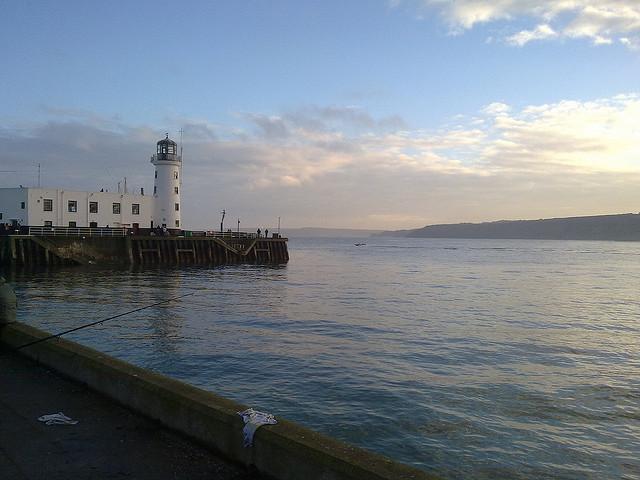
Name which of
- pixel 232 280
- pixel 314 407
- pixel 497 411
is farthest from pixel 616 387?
pixel 232 280

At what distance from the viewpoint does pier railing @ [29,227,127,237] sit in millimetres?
49522

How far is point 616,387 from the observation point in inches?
533

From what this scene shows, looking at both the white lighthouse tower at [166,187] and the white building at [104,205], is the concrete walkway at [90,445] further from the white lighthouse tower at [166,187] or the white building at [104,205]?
the white lighthouse tower at [166,187]

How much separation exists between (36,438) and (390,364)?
10.9 meters

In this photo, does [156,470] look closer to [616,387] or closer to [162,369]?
[162,369]

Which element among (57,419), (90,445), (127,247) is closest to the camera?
(90,445)

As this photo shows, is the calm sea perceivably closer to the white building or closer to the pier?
the pier

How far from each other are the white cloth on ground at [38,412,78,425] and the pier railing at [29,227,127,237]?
4756 cm

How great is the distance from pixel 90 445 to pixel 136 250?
50.7m

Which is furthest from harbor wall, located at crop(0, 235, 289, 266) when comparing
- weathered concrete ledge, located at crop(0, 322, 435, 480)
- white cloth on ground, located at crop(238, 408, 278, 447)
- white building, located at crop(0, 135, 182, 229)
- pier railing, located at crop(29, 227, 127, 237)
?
white cloth on ground, located at crop(238, 408, 278, 447)

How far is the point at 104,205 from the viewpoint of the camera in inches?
2292

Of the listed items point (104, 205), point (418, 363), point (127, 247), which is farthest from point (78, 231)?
point (418, 363)

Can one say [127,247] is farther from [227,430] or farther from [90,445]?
[227,430]

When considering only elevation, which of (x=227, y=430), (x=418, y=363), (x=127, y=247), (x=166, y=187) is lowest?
(x=418, y=363)
